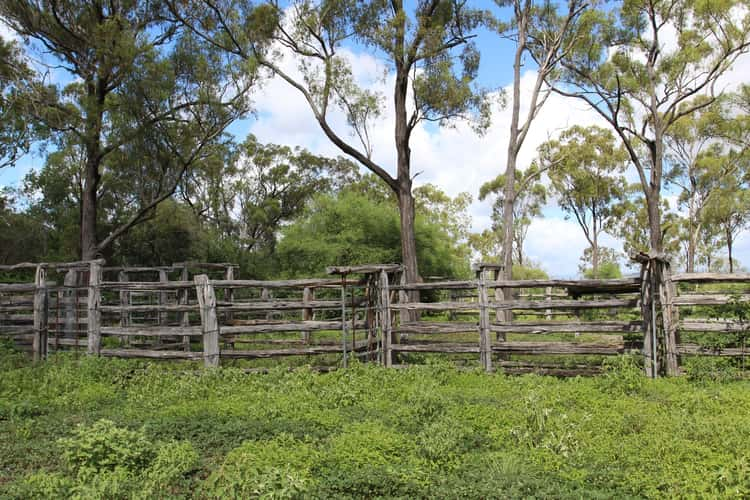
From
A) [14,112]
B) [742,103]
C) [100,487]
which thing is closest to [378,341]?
[100,487]

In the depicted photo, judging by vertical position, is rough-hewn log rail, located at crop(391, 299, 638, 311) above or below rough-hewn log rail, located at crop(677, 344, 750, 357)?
above

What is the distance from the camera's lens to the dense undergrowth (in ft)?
17.4

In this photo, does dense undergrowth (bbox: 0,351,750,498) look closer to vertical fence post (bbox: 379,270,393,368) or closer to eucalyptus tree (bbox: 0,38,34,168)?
vertical fence post (bbox: 379,270,393,368)

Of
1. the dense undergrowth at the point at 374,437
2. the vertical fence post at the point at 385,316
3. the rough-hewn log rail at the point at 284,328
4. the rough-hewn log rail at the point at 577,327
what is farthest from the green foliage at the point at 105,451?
the rough-hewn log rail at the point at 577,327

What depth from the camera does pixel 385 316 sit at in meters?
12.4

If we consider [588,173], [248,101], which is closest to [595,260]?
[588,173]

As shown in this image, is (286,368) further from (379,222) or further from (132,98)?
(379,222)

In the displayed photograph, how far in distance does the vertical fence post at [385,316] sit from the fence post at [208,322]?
321 centimetres

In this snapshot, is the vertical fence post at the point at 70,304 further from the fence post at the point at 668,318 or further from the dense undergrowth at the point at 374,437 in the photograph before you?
the fence post at the point at 668,318

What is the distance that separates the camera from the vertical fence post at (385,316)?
1233cm

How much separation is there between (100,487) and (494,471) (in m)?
3.32

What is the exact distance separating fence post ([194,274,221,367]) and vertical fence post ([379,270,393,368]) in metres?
3.21

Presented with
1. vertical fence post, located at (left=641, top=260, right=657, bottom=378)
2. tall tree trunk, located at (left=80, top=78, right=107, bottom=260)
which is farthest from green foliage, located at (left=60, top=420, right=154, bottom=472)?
tall tree trunk, located at (left=80, top=78, right=107, bottom=260)

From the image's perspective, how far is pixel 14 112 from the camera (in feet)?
71.4
